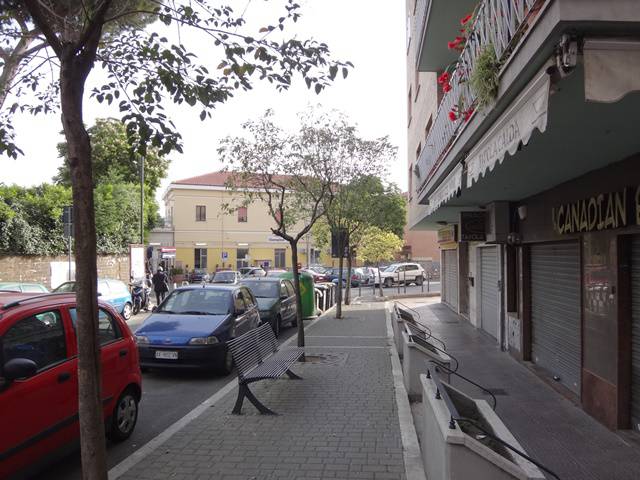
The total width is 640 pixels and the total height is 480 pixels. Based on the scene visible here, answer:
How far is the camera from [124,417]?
565 cm

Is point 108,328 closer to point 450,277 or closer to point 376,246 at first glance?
point 450,277

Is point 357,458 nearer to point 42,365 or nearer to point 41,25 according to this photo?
point 42,365

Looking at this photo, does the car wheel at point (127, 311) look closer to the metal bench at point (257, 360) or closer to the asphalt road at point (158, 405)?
the asphalt road at point (158, 405)

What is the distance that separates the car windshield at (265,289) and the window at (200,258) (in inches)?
1624

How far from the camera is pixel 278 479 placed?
172 inches

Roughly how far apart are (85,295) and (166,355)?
219 inches

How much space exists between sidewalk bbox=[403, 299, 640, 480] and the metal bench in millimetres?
2696

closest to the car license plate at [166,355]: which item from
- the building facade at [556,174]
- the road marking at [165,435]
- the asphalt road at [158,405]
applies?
the asphalt road at [158,405]

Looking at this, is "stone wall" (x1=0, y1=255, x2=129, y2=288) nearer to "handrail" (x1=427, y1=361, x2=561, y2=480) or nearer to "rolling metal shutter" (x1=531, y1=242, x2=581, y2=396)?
"rolling metal shutter" (x1=531, y1=242, x2=581, y2=396)

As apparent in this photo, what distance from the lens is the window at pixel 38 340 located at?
4.19m

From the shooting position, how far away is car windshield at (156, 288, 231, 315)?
9.68 meters

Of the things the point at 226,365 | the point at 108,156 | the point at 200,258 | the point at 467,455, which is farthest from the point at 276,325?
the point at 200,258

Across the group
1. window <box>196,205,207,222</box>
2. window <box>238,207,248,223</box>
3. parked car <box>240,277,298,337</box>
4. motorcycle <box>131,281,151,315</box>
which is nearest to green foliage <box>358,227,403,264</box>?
motorcycle <box>131,281,151,315</box>

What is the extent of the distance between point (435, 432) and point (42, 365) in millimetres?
3183
